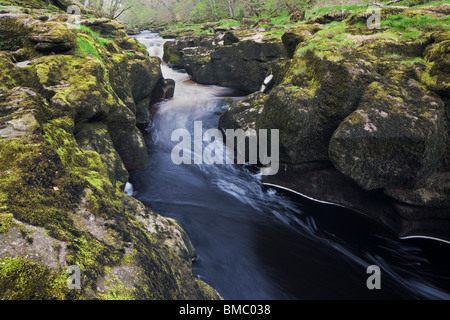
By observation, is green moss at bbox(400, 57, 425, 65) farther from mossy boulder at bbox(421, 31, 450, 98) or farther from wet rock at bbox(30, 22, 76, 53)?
wet rock at bbox(30, 22, 76, 53)

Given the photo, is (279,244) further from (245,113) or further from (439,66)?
(439,66)

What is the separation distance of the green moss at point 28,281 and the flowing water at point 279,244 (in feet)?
12.4

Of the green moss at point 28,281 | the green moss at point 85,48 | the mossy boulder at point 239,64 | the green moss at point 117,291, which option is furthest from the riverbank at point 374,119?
the mossy boulder at point 239,64

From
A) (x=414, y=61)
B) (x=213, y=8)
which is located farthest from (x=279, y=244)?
(x=213, y=8)

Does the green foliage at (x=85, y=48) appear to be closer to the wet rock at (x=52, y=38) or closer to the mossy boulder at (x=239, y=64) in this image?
the wet rock at (x=52, y=38)

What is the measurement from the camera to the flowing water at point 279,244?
5.33 meters

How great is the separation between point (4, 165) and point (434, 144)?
7.64m

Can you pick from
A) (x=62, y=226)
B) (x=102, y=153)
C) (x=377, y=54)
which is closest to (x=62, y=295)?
(x=62, y=226)

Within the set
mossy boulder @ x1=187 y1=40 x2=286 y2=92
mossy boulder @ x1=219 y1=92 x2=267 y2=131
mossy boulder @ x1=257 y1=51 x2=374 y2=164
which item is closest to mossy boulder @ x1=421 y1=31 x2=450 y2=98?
mossy boulder @ x1=257 y1=51 x2=374 y2=164

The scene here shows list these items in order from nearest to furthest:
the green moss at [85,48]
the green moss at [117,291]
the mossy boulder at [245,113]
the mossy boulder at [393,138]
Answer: the green moss at [117,291]
the mossy boulder at [393,138]
the green moss at [85,48]
the mossy boulder at [245,113]

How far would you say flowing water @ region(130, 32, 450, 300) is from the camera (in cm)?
533

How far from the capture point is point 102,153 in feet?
19.4

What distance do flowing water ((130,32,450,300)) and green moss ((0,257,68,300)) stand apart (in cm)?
376

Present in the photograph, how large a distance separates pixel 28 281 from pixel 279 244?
562 cm
